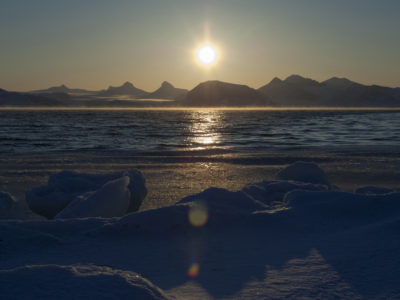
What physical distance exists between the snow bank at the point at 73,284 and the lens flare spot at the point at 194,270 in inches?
18.9

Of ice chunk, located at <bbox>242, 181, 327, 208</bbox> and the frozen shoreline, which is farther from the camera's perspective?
the frozen shoreline

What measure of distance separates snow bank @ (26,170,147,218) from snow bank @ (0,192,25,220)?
1.52ft

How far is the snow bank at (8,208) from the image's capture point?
4654 millimetres

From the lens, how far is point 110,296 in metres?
1.77

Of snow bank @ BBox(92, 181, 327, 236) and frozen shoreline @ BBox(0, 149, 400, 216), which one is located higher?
snow bank @ BBox(92, 181, 327, 236)

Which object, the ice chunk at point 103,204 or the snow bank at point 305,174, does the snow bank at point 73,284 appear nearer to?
the ice chunk at point 103,204

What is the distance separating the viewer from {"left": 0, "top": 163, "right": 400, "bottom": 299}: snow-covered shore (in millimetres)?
1939

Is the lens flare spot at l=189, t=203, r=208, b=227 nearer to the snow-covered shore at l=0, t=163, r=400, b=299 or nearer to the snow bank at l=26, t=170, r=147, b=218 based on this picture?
the snow-covered shore at l=0, t=163, r=400, b=299

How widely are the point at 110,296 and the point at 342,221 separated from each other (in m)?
2.33

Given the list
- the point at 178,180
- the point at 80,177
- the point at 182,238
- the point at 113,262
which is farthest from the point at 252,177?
the point at 113,262

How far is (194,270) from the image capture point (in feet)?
8.05

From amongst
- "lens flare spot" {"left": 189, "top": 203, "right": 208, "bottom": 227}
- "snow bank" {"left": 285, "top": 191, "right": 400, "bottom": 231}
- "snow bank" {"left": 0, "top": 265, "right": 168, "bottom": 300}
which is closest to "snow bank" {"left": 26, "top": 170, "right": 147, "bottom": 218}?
"lens flare spot" {"left": 189, "top": 203, "right": 208, "bottom": 227}

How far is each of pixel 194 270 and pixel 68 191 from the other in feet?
12.3

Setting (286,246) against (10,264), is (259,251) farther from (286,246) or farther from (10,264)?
(10,264)
